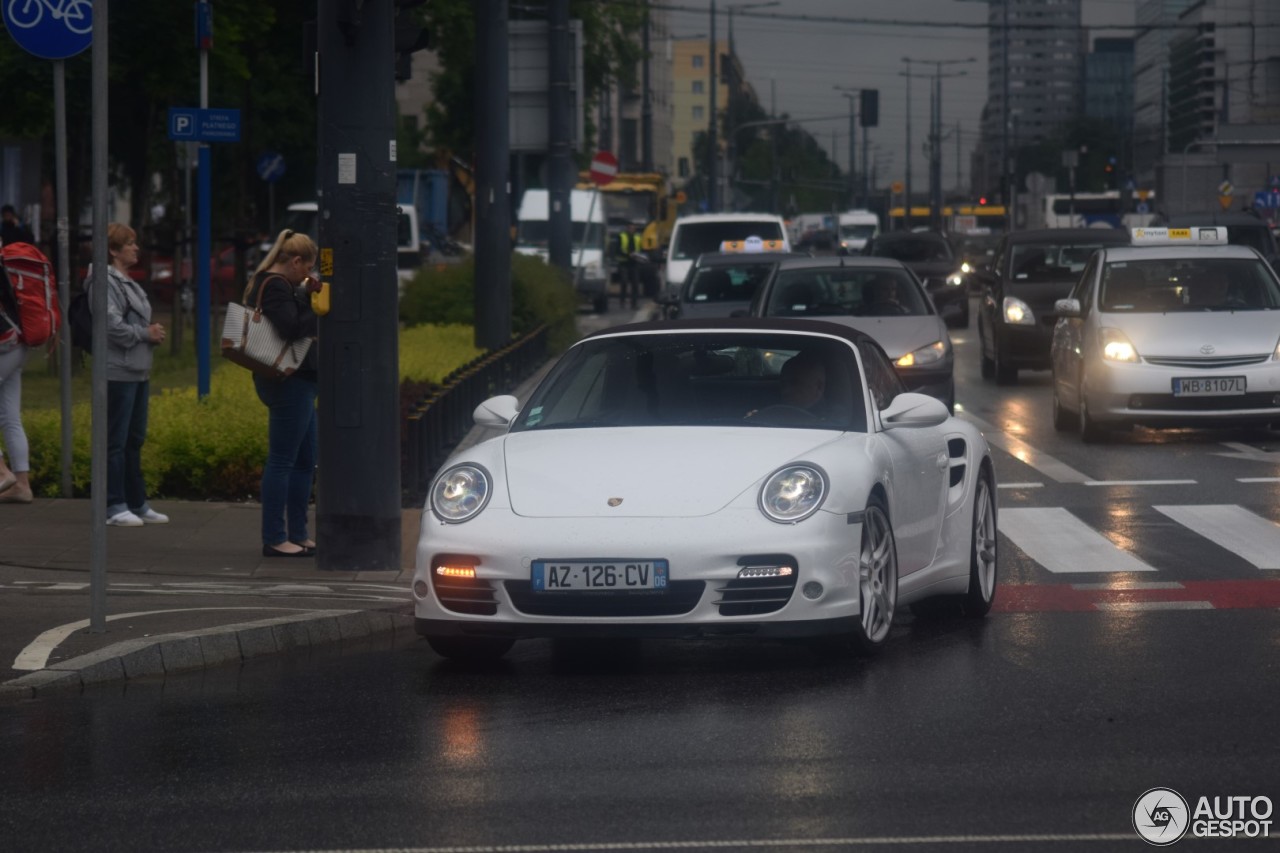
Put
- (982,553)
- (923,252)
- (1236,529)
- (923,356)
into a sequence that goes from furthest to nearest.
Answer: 1. (923,252)
2. (923,356)
3. (1236,529)
4. (982,553)

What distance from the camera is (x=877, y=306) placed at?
2038 centimetres

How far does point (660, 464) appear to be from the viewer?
8.22m

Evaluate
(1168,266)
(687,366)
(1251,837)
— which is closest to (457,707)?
(687,366)

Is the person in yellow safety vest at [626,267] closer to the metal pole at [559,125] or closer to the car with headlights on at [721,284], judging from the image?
the metal pole at [559,125]

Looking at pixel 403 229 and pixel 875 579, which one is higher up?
pixel 403 229

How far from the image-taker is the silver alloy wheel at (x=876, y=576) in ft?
27.0

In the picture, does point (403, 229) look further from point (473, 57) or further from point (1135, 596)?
point (1135, 596)

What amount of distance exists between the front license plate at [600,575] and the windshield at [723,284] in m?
18.5

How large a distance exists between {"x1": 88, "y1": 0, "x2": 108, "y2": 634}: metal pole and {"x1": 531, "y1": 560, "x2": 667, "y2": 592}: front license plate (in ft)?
5.75

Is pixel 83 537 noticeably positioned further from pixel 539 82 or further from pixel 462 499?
pixel 539 82

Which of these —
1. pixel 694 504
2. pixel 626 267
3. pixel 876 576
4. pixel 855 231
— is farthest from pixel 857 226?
pixel 694 504

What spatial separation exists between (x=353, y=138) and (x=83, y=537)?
9.17 ft

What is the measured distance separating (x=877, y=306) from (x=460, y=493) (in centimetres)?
1247

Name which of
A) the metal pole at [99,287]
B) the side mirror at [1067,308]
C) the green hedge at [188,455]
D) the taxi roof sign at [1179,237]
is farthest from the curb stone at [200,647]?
the taxi roof sign at [1179,237]
